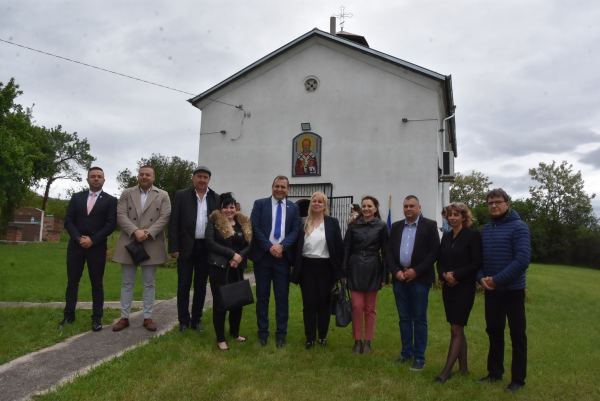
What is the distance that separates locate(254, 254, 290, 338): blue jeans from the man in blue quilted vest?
2342mm

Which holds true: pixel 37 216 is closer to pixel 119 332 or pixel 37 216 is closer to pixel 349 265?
pixel 119 332

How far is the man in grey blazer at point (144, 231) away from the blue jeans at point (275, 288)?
4.57 feet

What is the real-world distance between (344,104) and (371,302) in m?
11.1

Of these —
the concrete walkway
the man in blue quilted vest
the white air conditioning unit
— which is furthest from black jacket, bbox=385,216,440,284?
the white air conditioning unit

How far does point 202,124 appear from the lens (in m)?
17.4

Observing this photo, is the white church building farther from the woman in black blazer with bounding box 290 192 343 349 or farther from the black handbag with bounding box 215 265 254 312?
the black handbag with bounding box 215 265 254 312

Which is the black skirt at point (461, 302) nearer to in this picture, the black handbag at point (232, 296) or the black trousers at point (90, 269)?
the black handbag at point (232, 296)

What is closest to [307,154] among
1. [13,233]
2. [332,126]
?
[332,126]

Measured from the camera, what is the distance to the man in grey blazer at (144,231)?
5820 millimetres

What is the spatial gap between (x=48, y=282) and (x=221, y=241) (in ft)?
25.8

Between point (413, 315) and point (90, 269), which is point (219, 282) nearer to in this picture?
point (90, 269)

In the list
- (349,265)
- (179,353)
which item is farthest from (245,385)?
(349,265)

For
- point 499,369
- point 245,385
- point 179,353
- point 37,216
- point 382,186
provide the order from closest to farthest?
point 245,385 → point 499,369 → point 179,353 → point 382,186 → point 37,216

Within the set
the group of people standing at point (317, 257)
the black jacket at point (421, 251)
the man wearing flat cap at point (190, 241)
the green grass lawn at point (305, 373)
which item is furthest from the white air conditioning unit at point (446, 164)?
the man wearing flat cap at point (190, 241)
